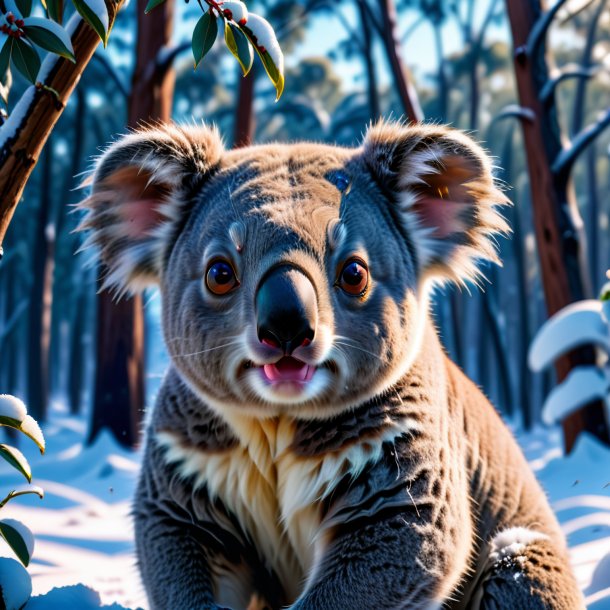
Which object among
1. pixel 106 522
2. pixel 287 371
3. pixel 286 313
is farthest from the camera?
pixel 106 522

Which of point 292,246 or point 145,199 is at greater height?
point 145,199

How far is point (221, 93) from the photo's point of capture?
945 inches

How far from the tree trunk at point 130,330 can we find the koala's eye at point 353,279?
6.69 meters

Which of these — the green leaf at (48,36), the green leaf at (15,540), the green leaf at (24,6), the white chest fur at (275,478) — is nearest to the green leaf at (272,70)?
the green leaf at (48,36)

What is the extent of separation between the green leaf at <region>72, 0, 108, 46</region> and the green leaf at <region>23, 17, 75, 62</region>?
73mm

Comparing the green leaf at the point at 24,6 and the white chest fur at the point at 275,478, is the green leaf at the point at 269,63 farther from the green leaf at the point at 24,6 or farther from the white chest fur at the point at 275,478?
the white chest fur at the point at 275,478

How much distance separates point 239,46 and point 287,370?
80 cm

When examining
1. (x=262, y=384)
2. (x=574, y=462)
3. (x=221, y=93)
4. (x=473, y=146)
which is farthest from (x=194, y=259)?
(x=221, y=93)

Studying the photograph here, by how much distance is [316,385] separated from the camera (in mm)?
1883

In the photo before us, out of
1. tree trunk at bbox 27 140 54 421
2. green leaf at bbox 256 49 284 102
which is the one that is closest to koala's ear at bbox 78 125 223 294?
green leaf at bbox 256 49 284 102

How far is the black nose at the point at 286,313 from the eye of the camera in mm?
1750

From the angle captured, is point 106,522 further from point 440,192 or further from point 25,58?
point 25,58

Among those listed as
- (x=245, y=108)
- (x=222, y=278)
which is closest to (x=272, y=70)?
(x=222, y=278)

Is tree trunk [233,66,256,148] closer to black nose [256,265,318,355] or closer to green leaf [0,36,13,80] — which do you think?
green leaf [0,36,13,80]
